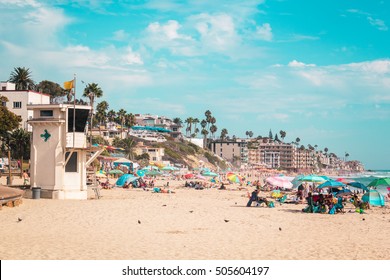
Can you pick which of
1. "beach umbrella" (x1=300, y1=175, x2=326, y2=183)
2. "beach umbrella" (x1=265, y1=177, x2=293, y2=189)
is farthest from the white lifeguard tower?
"beach umbrella" (x1=300, y1=175, x2=326, y2=183)

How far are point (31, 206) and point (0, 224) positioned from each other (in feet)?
20.2

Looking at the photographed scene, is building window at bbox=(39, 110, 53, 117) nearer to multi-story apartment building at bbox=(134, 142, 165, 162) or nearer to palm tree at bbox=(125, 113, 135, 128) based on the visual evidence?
multi-story apartment building at bbox=(134, 142, 165, 162)

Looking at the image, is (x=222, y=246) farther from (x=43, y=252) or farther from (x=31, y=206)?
(x=31, y=206)

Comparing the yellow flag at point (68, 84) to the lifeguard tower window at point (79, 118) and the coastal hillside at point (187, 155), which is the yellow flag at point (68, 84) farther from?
the coastal hillside at point (187, 155)

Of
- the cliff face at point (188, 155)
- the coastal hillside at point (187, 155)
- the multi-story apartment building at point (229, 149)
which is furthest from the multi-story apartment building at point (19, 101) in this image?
the multi-story apartment building at point (229, 149)

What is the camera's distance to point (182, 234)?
15883 mm

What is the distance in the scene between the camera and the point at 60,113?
26.8 meters

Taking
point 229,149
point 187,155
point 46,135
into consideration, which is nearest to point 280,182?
point 46,135

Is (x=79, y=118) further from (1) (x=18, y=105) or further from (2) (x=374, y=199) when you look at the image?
(1) (x=18, y=105)

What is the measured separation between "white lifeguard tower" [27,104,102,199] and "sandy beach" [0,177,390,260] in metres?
2.74

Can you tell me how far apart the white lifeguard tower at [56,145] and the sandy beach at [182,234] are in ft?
9.00

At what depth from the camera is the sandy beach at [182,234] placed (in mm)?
12562

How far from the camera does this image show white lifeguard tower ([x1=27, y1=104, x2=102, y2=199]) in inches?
1052

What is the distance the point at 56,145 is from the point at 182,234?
43.8ft
